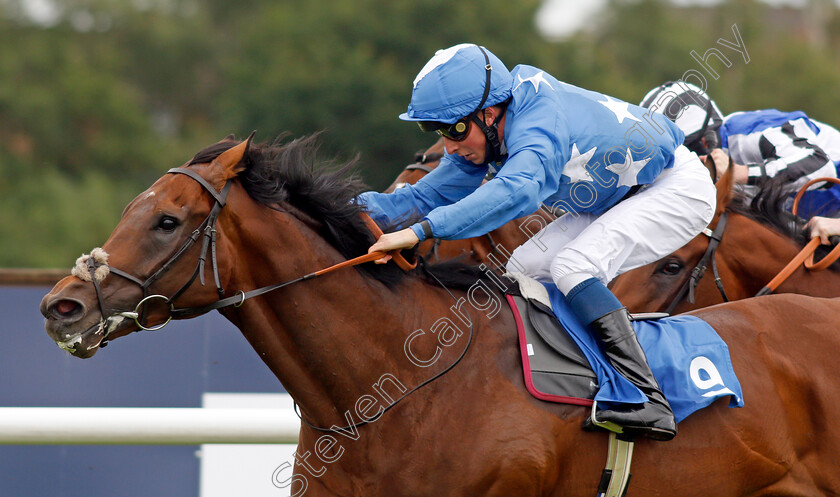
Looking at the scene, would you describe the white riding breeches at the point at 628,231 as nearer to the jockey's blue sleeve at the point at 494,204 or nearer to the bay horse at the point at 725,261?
the jockey's blue sleeve at the point at 494,204

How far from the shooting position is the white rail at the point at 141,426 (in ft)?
12.0

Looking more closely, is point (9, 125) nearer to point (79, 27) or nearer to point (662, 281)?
point (79, 27)

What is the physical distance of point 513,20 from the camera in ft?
81.5

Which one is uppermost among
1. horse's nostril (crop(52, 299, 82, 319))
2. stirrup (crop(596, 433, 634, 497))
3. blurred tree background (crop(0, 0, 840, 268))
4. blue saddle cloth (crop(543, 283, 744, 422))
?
horse's nostril (crop(52, 299, 82, 319))

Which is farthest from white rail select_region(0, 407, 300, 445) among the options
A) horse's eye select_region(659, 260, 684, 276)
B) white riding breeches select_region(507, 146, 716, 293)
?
horse's eye select_region(659, 260, 684, 276)

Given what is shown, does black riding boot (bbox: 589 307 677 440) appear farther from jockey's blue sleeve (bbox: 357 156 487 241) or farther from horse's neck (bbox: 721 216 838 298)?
horse's neck (bbox: 721 216 838 298)

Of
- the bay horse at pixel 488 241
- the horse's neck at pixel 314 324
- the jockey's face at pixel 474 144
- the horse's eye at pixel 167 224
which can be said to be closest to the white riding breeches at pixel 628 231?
the jockey's face at pixel 474 144

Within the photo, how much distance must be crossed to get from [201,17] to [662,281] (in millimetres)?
33592

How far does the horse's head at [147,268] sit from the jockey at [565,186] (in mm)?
542

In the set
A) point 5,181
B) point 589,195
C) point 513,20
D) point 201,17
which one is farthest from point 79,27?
point 589,195

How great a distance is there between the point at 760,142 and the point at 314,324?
278 centimetres

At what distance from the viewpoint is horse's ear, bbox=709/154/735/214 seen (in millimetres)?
4293

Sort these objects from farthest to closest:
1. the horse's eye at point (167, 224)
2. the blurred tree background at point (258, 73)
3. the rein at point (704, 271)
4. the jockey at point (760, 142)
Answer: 1. the blurred tree background at point (258, 73)
2. the jockey at point (760, 142)
3. the rein at point (704, 271)
4. the horse's eye at point (167, 224)

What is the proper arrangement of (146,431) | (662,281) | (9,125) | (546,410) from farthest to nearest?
(9,125) → (662,281) → (146,431) → (546,410)
